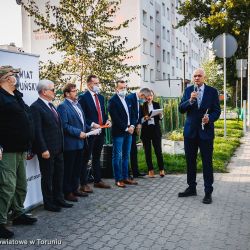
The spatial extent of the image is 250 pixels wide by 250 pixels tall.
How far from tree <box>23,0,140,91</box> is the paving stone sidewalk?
8.41 meters

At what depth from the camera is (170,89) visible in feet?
129

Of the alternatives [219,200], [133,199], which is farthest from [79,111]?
[219,200]

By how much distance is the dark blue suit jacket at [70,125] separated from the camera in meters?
6.84

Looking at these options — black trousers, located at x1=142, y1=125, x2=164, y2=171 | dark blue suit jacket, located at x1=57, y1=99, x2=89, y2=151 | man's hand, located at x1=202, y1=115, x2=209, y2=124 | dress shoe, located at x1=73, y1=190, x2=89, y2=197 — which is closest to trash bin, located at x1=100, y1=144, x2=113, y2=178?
black trousers, located at x1=142, y1=125, x2=164, y2=171

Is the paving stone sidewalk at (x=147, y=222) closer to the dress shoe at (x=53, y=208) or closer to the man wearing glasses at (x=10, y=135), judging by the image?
the dress shoe at (x=53, y=208)

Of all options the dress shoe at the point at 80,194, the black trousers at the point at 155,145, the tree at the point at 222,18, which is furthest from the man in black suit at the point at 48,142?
the tree at the point at 222,18

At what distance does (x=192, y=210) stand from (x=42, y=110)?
2.67m

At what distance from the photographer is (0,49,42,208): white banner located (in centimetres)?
621

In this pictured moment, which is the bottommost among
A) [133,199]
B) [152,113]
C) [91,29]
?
[133,199]

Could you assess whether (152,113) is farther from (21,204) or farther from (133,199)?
(21,204)

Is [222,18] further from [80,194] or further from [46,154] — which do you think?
[46,154]

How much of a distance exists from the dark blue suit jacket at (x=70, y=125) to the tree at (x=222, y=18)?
2411 centimetres

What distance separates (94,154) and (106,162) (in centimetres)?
92

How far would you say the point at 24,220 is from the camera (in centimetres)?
571
